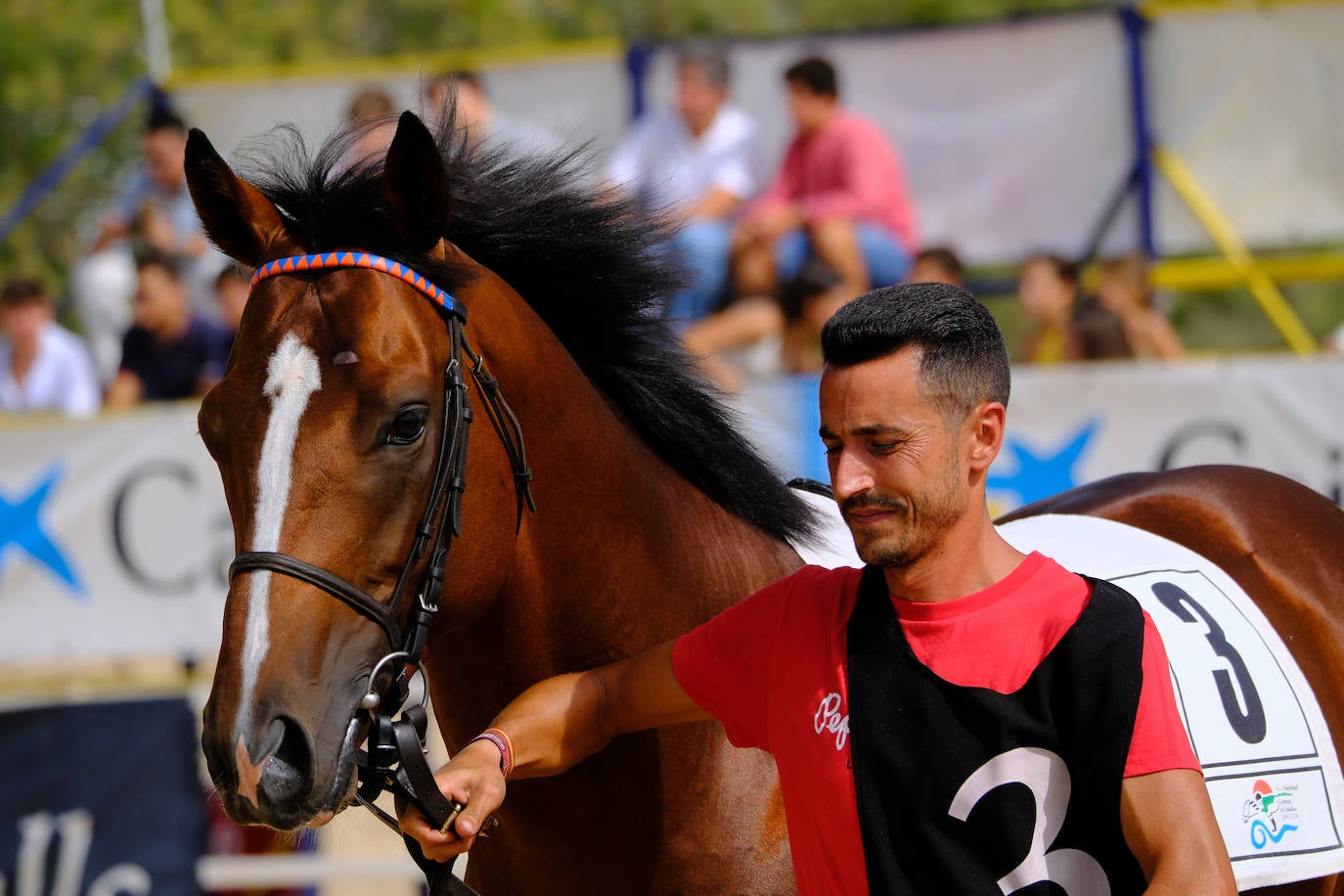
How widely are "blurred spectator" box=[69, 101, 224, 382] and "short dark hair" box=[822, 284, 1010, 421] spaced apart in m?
6.34

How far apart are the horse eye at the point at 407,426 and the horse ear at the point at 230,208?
1.53 feet

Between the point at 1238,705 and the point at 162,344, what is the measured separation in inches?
237

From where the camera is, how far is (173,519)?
20.4 ft

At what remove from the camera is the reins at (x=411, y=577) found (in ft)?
7.13

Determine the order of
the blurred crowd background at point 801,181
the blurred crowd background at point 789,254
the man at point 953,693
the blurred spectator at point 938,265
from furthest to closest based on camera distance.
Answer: the blurred crowd background at point 801,181 < the blurred spectator at point 938,265 < the blurred crowd background at point 789,254 < the man at point 953,693

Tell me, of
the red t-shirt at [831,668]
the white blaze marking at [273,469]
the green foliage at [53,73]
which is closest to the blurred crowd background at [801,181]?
the red t-shirt at [831,668]

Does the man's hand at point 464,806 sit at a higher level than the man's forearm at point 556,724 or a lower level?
lower

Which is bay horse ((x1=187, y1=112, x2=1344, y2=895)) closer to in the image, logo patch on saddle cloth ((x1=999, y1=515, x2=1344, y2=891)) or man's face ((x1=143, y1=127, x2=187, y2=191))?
logo patch on saddle cloth ((x1=999, y1=515, x2=1344, y2=891))

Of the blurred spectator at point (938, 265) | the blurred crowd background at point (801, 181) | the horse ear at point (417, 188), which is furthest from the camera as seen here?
the blurred crowd background at point (801, 181)

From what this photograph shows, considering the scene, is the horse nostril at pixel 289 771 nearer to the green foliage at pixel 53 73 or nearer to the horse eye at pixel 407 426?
the horse eye at pixel 407 426

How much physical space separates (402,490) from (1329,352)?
5.90 m

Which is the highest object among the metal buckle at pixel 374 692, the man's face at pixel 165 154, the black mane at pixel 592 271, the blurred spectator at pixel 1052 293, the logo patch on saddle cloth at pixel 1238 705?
Result: the man's face at pixel 165 154

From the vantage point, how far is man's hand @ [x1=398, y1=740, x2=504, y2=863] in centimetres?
A: 218

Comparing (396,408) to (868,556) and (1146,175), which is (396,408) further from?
(1146,175)
